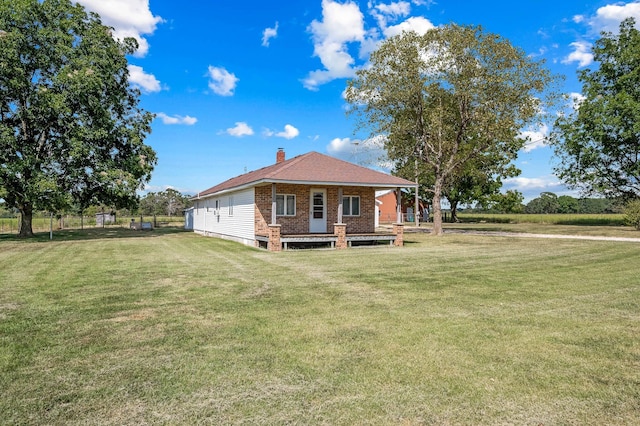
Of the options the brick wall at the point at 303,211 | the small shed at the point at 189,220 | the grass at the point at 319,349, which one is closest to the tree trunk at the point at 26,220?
the small shed at the point at 189,220

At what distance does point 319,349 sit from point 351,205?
15.5 meters

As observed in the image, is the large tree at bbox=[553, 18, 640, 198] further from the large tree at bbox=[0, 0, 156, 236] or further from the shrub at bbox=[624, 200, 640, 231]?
the large tree at bbox=[0, 0, 156, 236]

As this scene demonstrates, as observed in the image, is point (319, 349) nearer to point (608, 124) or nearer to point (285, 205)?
point (285, 205)

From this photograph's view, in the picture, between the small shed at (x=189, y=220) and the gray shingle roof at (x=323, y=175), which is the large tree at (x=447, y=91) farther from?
the small shed at (x=189, y=220)

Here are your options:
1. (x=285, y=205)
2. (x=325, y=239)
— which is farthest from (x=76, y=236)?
(x=325, y=239)

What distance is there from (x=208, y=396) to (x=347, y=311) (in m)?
3.17

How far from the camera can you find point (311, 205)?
745 inches

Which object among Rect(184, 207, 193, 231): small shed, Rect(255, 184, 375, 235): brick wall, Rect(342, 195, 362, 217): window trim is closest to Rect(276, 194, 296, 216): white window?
Rect(255, 184, 375, 235): brick wall

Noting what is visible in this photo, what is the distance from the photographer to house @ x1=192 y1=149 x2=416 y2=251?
1683 cm

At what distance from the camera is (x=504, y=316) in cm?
589

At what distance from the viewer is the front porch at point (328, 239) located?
15.9 metres

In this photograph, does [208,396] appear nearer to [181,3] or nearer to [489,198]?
[181,3]

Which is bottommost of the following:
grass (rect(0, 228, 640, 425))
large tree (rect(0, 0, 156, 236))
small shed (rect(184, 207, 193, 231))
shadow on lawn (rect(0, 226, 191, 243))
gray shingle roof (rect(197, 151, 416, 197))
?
grass (rect(0, 228, 640, 425))

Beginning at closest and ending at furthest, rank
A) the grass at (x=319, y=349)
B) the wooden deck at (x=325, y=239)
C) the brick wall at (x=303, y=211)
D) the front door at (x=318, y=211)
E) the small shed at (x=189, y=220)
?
the grass at (x=319, y=349), the wooden deck at (x=325, y=239), the brick wall at (x=303, y=211), the front door at (x=318, y=211), the small shed at (x=189, y=220)
